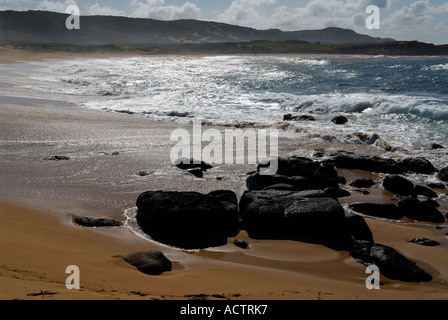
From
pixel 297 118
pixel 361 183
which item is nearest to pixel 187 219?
pixel 361 183

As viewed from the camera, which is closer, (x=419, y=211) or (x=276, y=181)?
(x=419, y=211)

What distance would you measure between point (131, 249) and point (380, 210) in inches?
166

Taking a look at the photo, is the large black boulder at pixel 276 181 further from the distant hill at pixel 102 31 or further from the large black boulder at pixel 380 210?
the distant hill at pixel 102 31

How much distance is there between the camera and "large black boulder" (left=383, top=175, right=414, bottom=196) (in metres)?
8.48

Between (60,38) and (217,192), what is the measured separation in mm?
158568

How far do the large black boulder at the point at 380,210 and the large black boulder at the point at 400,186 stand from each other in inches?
46.4

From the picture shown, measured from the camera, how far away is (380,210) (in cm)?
736

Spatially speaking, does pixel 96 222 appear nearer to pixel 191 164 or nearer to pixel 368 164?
pixel 191 164

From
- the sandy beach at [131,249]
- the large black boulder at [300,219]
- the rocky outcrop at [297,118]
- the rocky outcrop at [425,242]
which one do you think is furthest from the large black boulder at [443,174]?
the rocky outcrop at [297,118]

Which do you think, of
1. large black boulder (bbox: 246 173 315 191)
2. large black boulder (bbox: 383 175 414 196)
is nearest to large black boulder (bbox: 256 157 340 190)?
large black boulder (bbox: 246 173 315 191)

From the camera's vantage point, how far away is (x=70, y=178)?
333 inches

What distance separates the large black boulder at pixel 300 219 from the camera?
242 inches

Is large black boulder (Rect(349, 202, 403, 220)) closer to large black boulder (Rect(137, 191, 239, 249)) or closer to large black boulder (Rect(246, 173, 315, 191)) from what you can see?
large black boulder (Rect(246, 173, 315, 191))
